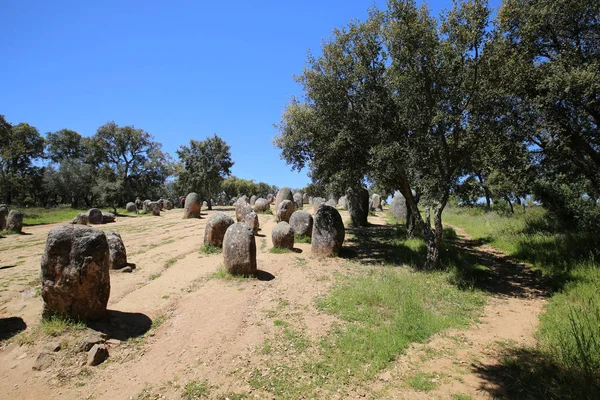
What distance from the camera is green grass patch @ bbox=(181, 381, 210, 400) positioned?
15.9 feet

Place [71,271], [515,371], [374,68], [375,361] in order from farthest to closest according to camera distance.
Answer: [374,68] < [71,271] < [375,361] < [515,371]

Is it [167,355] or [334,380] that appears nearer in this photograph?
[334,380]

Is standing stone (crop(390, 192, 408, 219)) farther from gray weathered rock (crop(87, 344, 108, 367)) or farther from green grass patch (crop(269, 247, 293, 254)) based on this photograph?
gray weathered rock (crop(87, 344, 108, 367))

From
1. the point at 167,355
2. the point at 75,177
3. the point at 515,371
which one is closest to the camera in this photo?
the point at 515,371

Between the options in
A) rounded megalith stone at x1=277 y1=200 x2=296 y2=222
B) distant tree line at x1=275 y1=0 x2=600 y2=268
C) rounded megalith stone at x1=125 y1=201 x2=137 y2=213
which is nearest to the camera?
distant tree line at x1=275 y1=0 x2=600 y2=268

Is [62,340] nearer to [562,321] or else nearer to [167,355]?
[167,355]

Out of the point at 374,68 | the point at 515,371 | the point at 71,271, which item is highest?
the point at 374,68

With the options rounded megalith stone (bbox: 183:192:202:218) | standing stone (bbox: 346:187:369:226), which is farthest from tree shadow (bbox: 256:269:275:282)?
rounded megalith stone (bbox: 183:192:202:218)

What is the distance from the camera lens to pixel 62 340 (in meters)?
6.02

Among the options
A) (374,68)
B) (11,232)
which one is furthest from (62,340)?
(11,232)

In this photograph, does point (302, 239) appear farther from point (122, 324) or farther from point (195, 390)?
point (195, 390)

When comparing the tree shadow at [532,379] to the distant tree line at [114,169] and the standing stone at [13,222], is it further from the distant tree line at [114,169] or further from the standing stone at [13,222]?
the distant tree line at [114,169]

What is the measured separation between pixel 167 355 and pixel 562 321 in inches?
321

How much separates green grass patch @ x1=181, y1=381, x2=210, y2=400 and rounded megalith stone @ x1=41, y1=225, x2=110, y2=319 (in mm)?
3269
